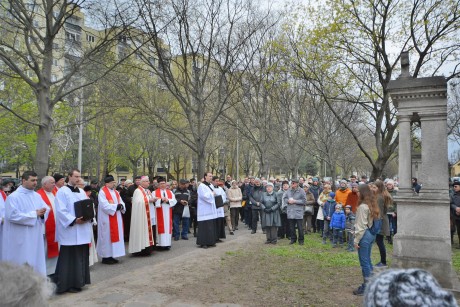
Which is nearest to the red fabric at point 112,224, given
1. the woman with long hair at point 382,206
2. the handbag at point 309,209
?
the woman with long hair at point 382,206

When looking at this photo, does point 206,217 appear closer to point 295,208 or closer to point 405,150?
point 295,208

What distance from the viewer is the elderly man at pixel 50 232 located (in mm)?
7349

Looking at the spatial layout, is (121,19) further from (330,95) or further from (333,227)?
(330,95)

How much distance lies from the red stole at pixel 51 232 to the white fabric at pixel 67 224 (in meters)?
0.40

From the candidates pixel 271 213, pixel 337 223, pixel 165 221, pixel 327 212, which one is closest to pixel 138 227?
pixel 165 221

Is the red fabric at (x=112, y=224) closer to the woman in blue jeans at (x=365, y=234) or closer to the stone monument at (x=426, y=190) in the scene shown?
the woman in blue jeans at (x=365, y=234)

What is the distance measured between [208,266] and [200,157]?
294 inches

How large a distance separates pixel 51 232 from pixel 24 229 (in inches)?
37.1

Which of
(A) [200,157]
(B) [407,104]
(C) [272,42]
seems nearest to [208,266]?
(B) [407,104]

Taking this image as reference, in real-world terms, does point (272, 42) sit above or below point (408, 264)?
above

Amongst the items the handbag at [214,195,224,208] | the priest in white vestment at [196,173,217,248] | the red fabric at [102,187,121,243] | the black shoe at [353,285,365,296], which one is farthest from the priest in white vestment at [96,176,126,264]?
the black shoe at [353,285,365,296]

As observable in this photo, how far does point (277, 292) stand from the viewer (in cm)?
682

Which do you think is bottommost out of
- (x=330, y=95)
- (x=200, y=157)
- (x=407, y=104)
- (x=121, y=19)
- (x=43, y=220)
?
(x=43, y=220)

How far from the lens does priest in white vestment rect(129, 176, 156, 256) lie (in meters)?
10.1
